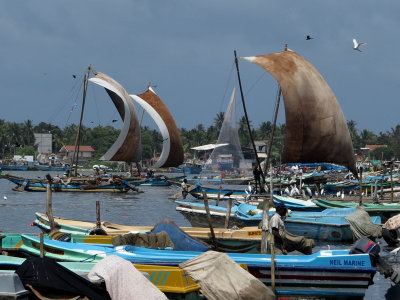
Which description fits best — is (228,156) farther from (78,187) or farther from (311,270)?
(311,270)

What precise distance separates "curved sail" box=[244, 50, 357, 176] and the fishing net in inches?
171

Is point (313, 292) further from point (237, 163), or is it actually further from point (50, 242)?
point (237, 163)

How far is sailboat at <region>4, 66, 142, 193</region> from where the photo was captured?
2409 inches

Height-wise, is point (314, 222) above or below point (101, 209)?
above

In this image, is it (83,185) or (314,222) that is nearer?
(314,222)

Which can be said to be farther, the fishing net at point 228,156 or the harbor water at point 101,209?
the fishing net at point 228,156

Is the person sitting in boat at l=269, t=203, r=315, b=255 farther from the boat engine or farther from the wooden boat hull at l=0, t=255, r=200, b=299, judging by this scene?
the wooden boat hull at l=0, t=255, r=200, b=299

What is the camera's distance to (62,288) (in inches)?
503

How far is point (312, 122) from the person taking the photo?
124 ft

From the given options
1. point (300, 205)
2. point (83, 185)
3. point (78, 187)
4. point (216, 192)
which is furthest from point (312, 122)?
point (78, 187)

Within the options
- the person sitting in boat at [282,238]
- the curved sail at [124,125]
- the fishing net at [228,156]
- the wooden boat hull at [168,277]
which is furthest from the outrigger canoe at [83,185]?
the wooden boat hull at [168,277]

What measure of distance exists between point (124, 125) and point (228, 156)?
76.7ft

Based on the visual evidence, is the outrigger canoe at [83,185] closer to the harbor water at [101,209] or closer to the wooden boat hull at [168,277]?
the harbor water at [101,209]

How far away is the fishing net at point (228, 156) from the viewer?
4256cm
